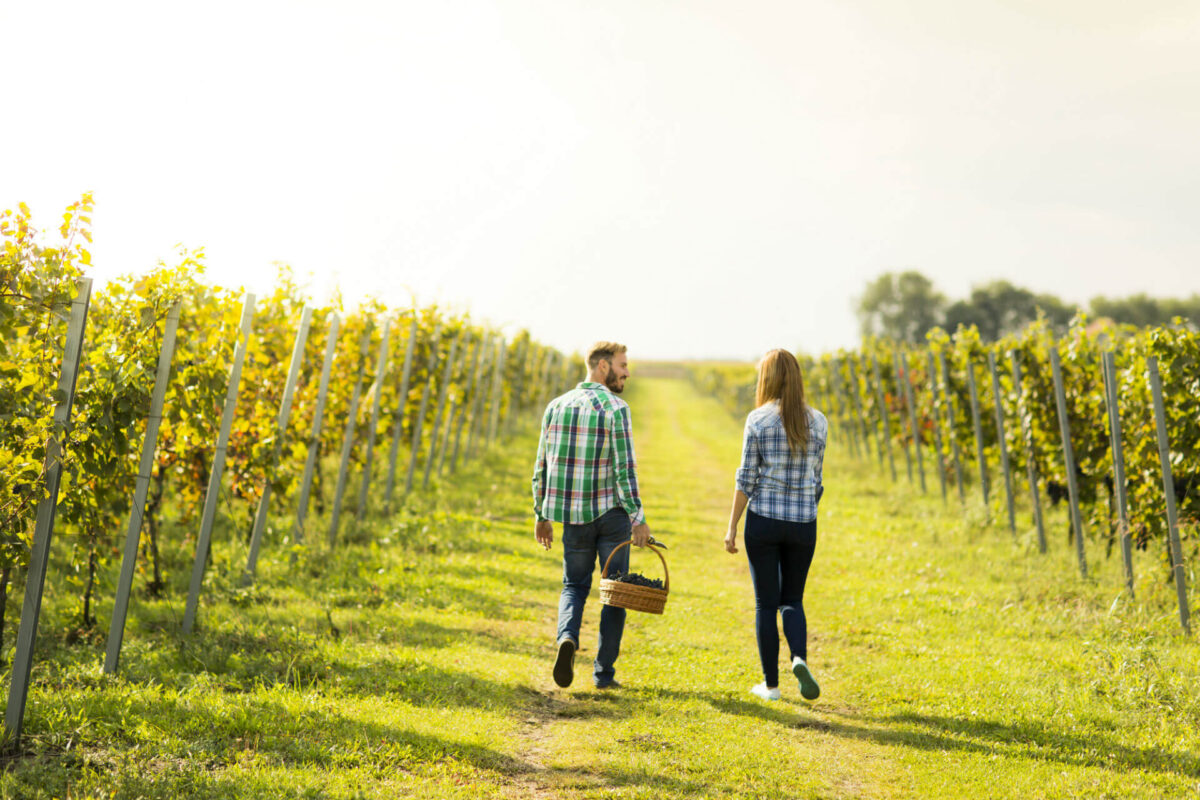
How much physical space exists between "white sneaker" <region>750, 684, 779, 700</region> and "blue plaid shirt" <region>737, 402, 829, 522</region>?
0.89 m

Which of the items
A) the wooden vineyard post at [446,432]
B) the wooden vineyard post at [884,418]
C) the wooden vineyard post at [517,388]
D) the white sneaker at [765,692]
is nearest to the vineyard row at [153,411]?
the wooden vineyard post at [446,432]

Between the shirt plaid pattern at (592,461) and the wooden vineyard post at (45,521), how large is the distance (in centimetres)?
211

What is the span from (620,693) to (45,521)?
9.00 ft

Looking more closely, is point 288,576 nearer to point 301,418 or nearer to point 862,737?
point 301,418

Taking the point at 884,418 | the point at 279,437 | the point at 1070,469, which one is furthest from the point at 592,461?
the point at 884,418

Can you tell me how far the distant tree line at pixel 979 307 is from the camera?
248ft

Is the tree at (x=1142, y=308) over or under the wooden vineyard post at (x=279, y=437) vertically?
over

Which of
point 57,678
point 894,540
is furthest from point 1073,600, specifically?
point 57,678

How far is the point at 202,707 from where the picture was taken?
4.26 meters

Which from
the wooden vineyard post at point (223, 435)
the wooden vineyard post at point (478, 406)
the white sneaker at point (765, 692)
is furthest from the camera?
the wooden vineyard post at point (478, 406)

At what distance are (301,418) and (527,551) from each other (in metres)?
2.37

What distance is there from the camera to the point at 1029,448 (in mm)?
9234

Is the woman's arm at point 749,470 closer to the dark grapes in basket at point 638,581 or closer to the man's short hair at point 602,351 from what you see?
the dark grapes in basket at point 638,581

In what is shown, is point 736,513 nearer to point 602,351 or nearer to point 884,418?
point 602,351
